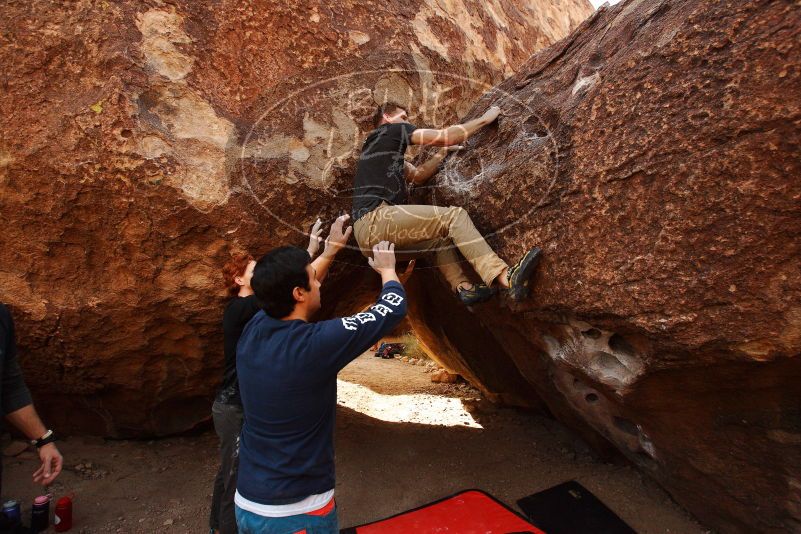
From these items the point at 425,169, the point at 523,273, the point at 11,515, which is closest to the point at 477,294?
the point at 523,273

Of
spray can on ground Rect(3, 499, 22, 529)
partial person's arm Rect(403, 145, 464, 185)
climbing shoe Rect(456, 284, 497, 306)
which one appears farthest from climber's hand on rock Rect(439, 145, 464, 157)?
spray can on ground Rect(3, 499, 22, 529)

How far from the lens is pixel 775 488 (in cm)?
225

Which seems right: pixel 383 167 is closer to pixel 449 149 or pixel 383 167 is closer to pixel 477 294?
pixel 449 149

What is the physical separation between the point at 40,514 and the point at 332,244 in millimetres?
2197

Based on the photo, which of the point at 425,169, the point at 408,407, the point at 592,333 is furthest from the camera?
the point at 408,407

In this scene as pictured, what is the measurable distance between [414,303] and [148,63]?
9.70 feet

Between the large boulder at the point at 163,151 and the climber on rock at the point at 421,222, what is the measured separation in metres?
0.48

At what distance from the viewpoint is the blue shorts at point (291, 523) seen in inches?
59.4

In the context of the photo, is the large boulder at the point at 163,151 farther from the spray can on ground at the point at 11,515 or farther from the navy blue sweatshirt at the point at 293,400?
the navy blue sweatshirt at the point at 293,400

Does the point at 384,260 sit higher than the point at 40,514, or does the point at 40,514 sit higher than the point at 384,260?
the point at 384,260

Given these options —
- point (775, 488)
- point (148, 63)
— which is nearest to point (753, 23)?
point (775, 488)

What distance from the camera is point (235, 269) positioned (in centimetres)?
279

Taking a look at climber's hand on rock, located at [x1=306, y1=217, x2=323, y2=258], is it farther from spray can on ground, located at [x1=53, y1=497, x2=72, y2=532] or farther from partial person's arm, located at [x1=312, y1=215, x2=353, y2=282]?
spray can on ground, located at [x1=53, y1=497, x2=72, y2=532]

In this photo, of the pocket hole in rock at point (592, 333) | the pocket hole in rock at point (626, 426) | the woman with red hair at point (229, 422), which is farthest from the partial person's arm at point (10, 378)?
the pocket hole in rock at point (626, 426)
